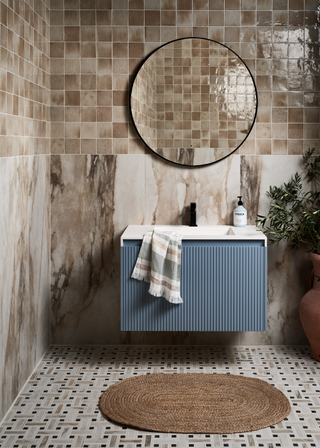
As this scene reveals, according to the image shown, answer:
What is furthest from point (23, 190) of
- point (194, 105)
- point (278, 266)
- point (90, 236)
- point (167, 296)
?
point (278, 266)

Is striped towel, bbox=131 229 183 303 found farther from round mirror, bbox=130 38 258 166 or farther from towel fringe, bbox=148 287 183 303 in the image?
round mirror, bbox=130 38 258 166

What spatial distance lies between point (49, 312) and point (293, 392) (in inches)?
68.1

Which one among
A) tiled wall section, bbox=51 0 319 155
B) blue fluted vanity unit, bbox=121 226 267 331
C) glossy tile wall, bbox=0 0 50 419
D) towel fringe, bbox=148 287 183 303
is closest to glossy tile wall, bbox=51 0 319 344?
tiled wall section, bbox=51 0 319 155

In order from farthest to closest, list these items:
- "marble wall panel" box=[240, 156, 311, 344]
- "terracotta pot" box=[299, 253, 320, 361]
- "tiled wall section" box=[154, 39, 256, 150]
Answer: "marble wall panel" box=[240, 156, 311, 344], "tiled wall section" box=[154, 39, 256, 150], "terracotta pot" box=[299, 253, 320, 361]

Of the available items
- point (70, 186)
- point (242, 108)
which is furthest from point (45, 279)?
point (242, 108)

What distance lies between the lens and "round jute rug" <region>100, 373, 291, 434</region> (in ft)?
8.59

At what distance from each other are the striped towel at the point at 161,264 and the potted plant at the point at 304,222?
68 cm

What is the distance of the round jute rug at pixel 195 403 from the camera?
2617mm

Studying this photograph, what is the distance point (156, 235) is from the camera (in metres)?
3.09

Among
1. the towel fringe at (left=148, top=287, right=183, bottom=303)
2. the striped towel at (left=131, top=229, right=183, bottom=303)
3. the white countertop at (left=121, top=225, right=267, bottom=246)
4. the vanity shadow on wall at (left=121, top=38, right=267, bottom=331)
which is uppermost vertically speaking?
the vanity shadow on wall at (left=121, top=38, right=267, bottom=331)

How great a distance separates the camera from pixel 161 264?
3.06m

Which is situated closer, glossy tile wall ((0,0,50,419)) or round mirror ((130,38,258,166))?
glossy tile wall ((0,0,50,419))

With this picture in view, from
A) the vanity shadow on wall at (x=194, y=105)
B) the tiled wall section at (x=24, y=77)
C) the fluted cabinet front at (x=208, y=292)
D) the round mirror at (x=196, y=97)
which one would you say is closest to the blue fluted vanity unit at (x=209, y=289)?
the fluted cabinet front at (x=208, y=292)

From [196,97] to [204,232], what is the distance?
90 centimetres
